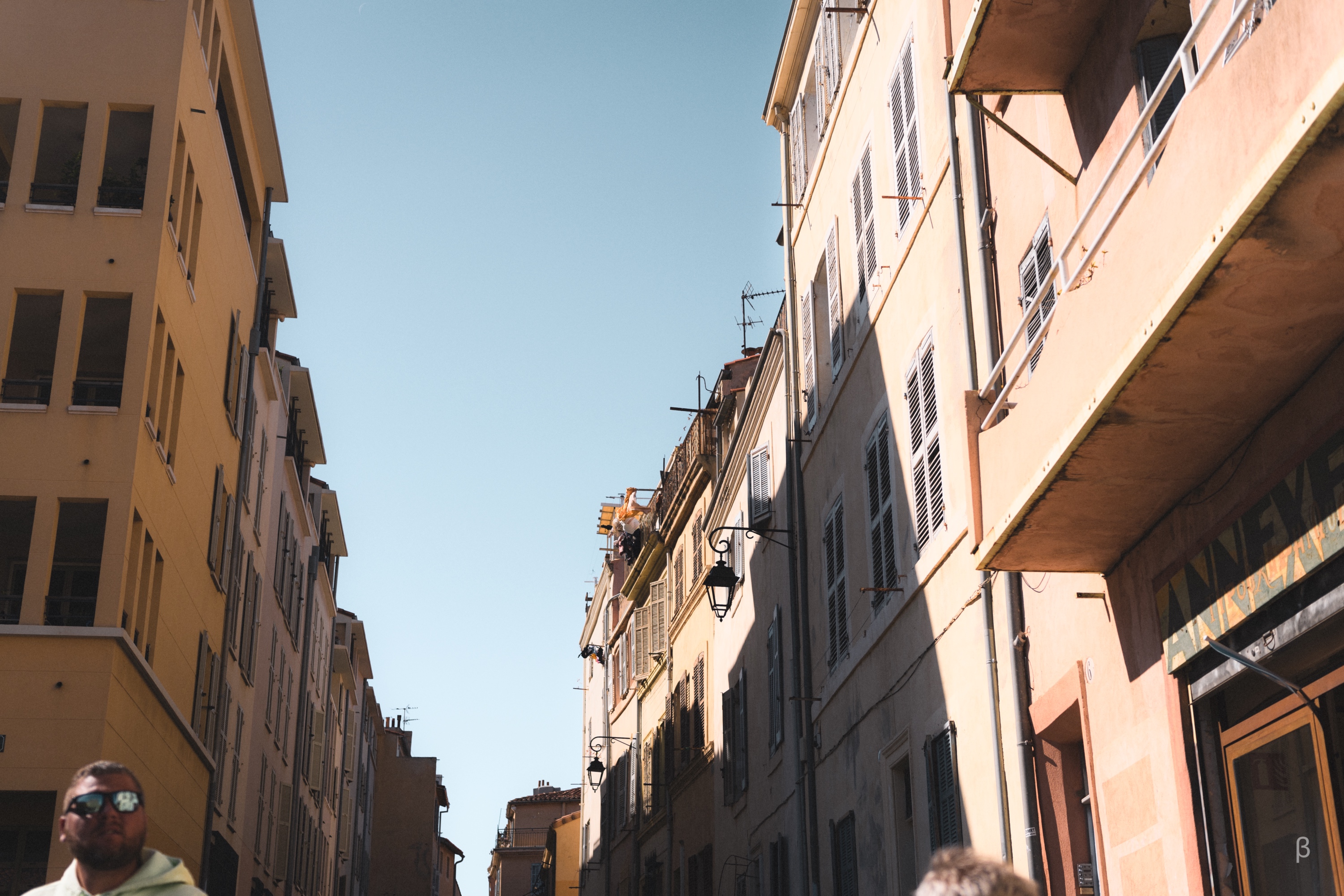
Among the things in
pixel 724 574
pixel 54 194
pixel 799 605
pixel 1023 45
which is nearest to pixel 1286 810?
pixel 1023 45

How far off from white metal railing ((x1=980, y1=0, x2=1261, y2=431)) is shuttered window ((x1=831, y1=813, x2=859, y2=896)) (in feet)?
Answer: 25.7

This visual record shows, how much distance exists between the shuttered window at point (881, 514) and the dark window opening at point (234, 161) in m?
13.4

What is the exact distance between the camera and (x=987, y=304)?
1229 centimetres

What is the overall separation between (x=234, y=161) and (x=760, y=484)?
444 inches

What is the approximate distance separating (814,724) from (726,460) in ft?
28.1

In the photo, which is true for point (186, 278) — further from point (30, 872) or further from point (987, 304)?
point (987, 304)

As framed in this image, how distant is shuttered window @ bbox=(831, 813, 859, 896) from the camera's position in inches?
651

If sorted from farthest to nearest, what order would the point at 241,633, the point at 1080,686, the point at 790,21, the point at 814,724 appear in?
the point at 241,633
the point at 790,21
the point at 814,724
the point at 1080,686

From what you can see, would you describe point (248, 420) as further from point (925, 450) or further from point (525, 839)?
point (525, 839)

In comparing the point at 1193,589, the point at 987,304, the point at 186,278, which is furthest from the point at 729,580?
the point at 1193,589

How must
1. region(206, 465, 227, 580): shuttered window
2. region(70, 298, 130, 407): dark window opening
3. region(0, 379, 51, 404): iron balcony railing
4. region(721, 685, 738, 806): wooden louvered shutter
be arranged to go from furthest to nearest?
region(206, 465, 227, 580): shuttered window, region(721, 685, 738, 806): wooden louvered shutter, region(70, 298, 130, 407): dark window opening, region(0, 379, 51, 404): iron balcony railing

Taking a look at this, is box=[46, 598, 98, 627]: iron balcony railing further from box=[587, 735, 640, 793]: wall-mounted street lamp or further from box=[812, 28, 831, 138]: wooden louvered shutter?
box=[587, 735, 640, 793]: wall-mounted street lamp

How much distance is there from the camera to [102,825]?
452 centimetres

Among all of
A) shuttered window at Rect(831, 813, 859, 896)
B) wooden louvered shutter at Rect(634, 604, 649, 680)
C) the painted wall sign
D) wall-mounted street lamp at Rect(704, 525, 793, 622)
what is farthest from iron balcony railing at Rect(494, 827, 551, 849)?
the painted wall sign
